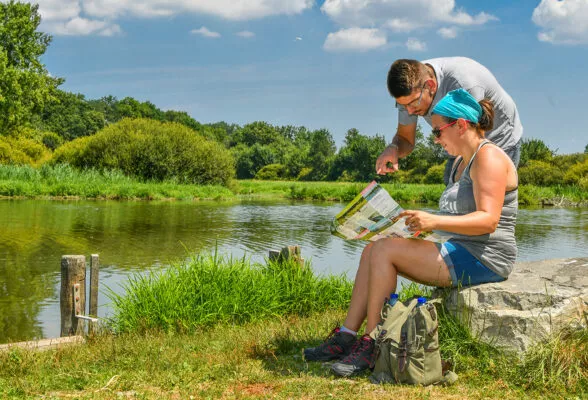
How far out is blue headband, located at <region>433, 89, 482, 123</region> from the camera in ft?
11.7

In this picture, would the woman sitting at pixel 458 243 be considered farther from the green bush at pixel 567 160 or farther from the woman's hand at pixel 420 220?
the green bush at pixel 567 160

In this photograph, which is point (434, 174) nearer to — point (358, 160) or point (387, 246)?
point (358, 160)

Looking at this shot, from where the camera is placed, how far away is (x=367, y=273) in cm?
377

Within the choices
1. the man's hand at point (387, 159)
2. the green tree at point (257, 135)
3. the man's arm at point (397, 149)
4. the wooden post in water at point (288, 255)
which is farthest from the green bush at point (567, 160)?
the green tree at point (257, 135)

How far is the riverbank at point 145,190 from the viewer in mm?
27703

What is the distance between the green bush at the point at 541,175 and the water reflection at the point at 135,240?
15.1m

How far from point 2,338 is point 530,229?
15896 millimetres

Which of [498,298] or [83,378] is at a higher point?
[498,298]

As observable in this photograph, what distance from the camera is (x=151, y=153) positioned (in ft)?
110

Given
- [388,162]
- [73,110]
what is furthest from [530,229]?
[73,110]

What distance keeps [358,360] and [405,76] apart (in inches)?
68.2

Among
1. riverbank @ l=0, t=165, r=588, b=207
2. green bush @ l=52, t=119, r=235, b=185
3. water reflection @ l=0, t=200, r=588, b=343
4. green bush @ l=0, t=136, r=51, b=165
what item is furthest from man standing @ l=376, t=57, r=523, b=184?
green bush @ l=0, t=136, r=51, b=165

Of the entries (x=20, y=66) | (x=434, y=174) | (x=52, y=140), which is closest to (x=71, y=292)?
(x=20, y=66)

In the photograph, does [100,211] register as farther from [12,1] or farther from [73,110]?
[73,110]
